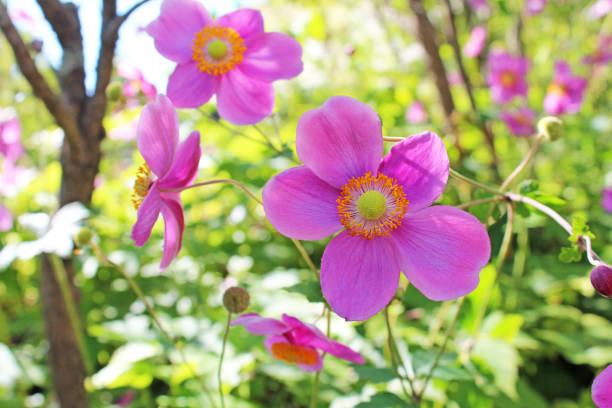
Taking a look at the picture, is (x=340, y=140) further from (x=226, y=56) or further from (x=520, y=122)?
(x=520, y=122)

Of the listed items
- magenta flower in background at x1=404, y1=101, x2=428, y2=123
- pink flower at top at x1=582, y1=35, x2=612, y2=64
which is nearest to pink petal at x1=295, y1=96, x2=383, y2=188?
magenta flower in background at x1=404, y1=101, x2=428, y2=123

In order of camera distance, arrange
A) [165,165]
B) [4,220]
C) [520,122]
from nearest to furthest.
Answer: [165,165] → [4,220] → [520,122]

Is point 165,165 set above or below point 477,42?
above

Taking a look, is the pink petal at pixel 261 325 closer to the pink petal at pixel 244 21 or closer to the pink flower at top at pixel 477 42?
the pink petal at pixel 244 21

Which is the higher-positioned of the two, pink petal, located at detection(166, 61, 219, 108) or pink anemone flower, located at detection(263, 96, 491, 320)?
pink petal, located at detection(166, 61, 219, 108)

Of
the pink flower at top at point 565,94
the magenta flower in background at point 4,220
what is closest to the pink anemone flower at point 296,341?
the magenta flower in background at point 4,220

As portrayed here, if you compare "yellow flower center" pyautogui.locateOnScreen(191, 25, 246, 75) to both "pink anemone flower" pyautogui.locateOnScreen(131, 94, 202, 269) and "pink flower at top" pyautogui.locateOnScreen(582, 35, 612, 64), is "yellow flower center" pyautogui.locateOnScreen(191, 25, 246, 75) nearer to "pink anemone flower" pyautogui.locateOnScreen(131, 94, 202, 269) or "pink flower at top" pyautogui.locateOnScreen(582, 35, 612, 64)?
"pink anemone flower" pyautogui.locateOnScreen(131, 94, 202, 269)

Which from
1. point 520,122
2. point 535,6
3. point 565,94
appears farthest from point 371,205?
point 535,6
